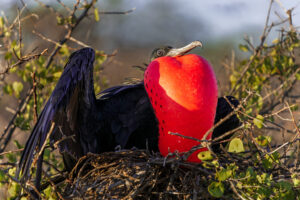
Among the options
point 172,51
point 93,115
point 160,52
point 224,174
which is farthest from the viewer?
point 160,52

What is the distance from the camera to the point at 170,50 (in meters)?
3.00

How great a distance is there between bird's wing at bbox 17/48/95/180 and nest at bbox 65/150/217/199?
0.24 metres

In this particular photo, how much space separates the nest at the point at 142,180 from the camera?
216 centimetres

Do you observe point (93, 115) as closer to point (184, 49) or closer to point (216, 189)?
point (184, 49)

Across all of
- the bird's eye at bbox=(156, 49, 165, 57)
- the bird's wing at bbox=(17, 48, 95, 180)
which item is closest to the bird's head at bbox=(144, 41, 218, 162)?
the bird's wing at bbox=(17, 48, 95, 180)

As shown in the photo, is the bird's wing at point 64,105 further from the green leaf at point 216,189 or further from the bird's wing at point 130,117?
the green leaf at point 216,189

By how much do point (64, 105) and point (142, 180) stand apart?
1.87ft

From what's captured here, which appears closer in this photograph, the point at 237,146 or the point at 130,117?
the point at 237,146

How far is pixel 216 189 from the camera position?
1.87m

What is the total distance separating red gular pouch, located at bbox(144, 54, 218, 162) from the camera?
2436mm

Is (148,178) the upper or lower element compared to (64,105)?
lower

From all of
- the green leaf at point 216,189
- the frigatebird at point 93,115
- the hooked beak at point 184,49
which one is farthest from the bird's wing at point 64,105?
the green leaf at point 216,189

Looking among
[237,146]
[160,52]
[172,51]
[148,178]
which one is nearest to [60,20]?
[160,52]

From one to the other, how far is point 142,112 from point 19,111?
89 centimetres
